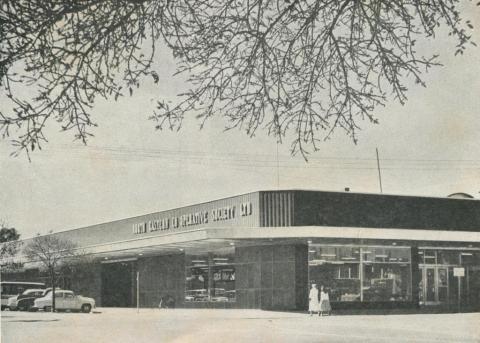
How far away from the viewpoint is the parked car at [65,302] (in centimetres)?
4025

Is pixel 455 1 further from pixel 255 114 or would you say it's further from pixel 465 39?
pixel 255 114

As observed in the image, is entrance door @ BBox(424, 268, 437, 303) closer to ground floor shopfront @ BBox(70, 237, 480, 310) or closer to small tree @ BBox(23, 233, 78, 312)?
ground floor shopfront @ BBox(70, 237, 480, 310)

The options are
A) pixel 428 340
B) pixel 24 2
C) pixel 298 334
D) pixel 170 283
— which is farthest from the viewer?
pixel 170 283

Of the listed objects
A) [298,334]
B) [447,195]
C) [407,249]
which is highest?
[447,195]

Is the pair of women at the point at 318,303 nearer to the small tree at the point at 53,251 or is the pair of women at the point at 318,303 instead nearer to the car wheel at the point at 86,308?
the car wheel at the point at 86,308

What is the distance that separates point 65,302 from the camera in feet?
133

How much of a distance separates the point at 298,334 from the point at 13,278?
146 feet

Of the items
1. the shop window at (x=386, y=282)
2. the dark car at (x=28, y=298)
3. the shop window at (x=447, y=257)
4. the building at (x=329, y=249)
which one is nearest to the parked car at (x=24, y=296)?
the dark car at (x=28, y=298)

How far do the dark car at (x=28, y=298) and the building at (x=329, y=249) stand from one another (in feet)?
19.0

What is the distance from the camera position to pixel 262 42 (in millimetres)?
12648

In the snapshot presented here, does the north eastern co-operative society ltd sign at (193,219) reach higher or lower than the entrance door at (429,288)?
higher

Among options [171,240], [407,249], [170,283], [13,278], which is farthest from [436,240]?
[13,278]

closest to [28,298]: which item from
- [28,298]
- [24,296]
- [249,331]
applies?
[28,298]

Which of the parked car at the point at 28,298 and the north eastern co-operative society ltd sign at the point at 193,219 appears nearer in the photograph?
the north eastern co-operative society ltd sign at the point at 193,219
